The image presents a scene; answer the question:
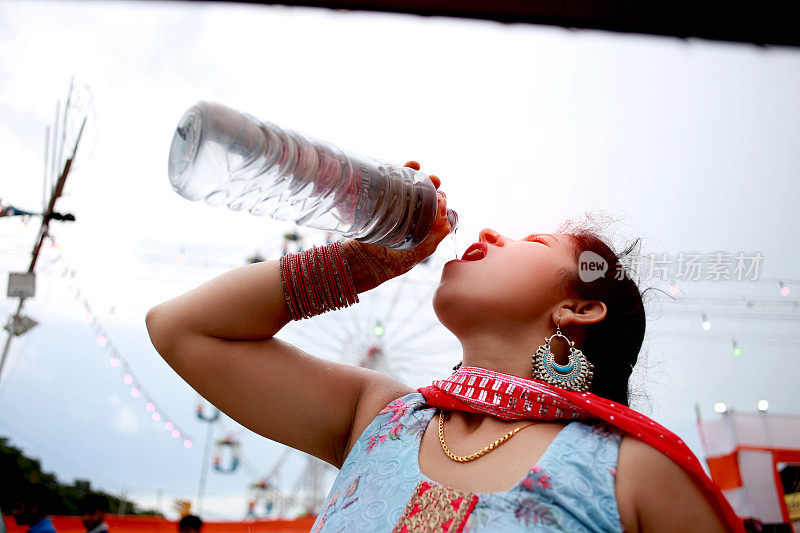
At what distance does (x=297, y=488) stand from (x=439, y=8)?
776 centimetres

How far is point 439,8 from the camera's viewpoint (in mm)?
1935

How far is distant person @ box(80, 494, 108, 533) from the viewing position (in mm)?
3039

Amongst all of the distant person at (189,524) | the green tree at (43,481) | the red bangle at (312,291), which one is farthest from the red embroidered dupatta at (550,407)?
the green tree at (43,481)

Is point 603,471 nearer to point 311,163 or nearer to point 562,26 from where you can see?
point 311,163

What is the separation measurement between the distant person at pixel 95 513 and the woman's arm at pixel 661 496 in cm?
302

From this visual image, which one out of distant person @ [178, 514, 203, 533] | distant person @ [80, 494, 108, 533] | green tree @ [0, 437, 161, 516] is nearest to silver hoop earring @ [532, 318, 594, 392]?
distant person @ [178, 514, 203, 533]

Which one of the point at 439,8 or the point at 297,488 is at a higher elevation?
the point at 439,8

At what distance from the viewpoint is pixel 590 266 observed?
106 cm

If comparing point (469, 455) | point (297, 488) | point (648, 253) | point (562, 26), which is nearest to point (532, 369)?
point (469, 455)

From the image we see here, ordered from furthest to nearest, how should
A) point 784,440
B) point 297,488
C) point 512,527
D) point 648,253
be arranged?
1. point 297,488
2. point 784,440
3. point 648,253
4. point 512,527

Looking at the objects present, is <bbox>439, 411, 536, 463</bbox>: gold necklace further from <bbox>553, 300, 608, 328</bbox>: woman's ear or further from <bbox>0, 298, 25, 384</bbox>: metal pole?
<bbox>0, 298, 25, 384</bbox>: metal pole

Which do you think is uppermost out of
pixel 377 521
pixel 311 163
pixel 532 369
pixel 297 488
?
pixel 311 163

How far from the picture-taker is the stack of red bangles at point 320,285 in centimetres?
101

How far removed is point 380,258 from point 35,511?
9.35 ft
